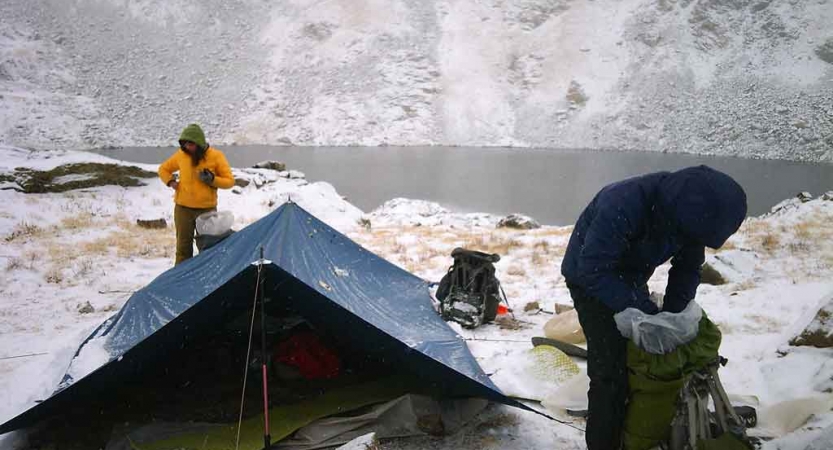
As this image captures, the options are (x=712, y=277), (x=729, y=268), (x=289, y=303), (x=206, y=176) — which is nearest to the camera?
(x=289, y=303)

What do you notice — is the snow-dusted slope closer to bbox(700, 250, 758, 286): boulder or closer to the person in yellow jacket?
bbox(700, 250, 758, 286): boulder

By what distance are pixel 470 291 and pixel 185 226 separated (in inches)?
114

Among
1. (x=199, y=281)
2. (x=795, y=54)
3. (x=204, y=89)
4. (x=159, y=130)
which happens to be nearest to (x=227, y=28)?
(x=204, y=89)

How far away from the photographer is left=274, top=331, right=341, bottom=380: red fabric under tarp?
11.7 feet

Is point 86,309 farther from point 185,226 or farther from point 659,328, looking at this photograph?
point 659,328

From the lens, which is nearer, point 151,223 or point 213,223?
point 213,223

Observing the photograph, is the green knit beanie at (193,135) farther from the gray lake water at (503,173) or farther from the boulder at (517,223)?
the gray lake water at (503,173)

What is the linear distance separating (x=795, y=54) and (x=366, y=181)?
4243cm

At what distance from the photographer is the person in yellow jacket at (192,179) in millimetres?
4590

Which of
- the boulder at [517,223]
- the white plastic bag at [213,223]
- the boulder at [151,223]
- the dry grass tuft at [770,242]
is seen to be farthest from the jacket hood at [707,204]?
the boulder at [517,223]

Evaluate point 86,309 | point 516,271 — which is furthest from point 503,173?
A: point 86,309

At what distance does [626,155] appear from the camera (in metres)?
39.6

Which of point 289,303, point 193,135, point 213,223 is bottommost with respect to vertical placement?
point 289,303

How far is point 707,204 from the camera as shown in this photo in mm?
Result: 1756
